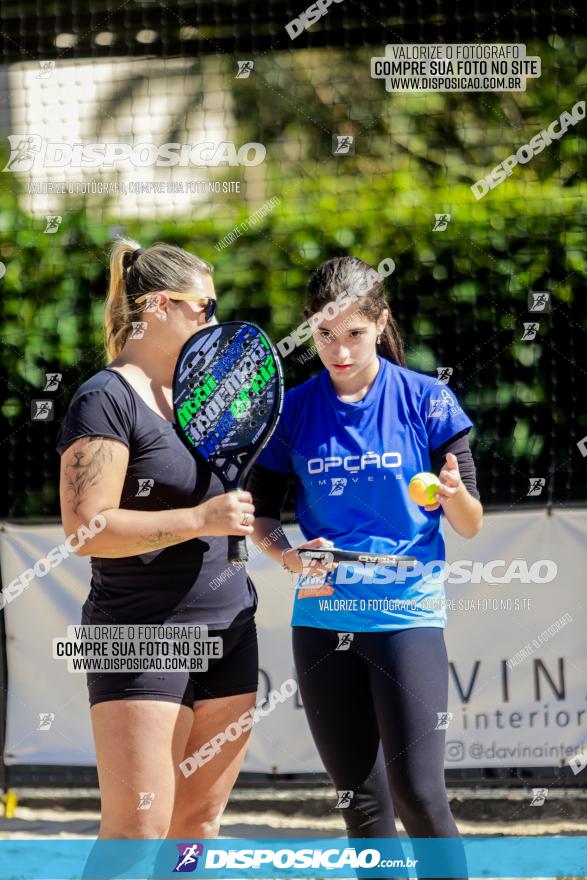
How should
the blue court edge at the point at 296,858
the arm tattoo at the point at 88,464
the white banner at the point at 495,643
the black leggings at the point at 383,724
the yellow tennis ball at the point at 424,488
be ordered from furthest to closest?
the white banner at the point at 495,643
the yellow tennis ball at the point at 424,488
the black leggings at the point at 383,724
the blue court edge at the point at 296,858
the arm tattoo at the point at 88,464

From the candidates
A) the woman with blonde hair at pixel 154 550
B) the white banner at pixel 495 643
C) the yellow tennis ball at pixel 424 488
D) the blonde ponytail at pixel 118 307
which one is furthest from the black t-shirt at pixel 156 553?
the white banner at pixel 495 643

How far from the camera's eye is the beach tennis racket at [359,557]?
2656mm

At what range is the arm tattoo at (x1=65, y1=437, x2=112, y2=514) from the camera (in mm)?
2260

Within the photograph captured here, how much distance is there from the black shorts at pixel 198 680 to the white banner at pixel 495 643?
1151mm

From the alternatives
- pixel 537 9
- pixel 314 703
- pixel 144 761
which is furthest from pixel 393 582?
pixel 537 9

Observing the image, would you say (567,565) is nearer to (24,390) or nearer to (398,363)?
(398,363)

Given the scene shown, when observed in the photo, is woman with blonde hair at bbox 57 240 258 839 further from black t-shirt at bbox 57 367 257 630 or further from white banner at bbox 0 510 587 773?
white banner at bbox 0 510 587 773

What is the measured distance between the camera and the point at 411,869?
2744 millimetres

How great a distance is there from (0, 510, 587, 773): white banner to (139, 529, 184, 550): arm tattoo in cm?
131

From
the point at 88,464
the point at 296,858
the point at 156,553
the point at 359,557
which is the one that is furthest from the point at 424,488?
the point at 296,858

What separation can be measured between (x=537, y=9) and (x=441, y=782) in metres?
2.63

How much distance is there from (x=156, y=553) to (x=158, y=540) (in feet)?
0.31

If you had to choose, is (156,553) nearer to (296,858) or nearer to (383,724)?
(383,724)

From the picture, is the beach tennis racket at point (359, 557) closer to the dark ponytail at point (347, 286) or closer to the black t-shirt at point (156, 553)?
the black t-shirt at point (156, 553)
